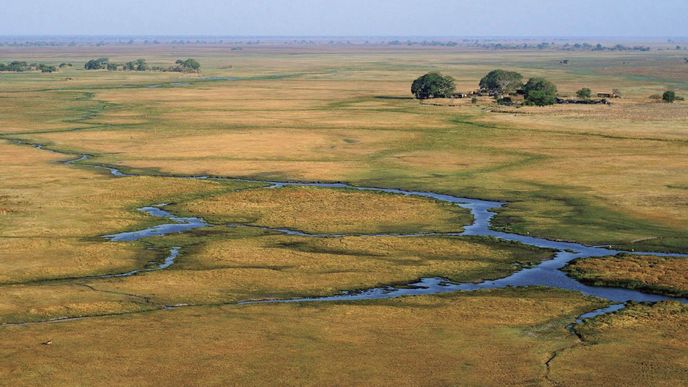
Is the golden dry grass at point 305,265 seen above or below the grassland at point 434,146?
above

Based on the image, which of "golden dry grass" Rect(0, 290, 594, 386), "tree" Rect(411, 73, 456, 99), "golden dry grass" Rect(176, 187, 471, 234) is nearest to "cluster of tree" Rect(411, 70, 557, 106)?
"tree" Rect(411, 73, 456, 99)

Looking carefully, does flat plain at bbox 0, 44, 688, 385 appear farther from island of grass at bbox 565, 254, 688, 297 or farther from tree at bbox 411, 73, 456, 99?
tree at bbox 411, 73, 456, 99

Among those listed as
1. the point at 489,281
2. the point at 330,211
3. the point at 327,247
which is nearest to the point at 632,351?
the point at 489,281

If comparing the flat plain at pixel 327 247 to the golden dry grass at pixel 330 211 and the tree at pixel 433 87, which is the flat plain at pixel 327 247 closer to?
the golden dry grass at pixel 330 211

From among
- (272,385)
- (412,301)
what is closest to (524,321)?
(412,301)

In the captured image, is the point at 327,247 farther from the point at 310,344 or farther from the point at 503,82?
the point at 503,82

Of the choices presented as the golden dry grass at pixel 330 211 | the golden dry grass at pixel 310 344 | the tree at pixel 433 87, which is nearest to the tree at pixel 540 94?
the tree at pixel 433 87
